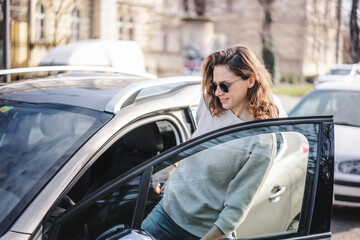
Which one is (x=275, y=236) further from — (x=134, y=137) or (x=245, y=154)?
(x=134, y=137)

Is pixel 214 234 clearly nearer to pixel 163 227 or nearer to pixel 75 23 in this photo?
pixel 163 227

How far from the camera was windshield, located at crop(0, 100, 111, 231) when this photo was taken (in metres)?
2.22

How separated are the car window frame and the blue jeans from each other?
0.30ft

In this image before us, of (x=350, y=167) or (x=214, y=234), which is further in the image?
(x=350, y=167)

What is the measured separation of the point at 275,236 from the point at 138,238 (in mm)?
732

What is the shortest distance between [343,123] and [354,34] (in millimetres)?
5126

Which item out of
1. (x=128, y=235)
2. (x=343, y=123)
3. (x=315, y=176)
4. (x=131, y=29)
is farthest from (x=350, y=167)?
(x=131, y=29)

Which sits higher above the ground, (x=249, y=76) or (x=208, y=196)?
(x=249, y=76)

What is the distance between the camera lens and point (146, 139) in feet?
11.1

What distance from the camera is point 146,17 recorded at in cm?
3394

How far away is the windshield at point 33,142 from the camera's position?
2217mm

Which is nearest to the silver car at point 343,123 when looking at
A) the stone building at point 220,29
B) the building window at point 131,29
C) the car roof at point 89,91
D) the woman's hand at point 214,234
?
the car roof at point 89,91

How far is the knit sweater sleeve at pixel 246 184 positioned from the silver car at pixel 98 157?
0.03m

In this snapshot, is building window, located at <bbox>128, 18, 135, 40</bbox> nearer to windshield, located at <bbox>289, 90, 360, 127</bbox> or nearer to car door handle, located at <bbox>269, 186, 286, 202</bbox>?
windshield, located at <bbox>289, 90, 360, 127</bbox>
